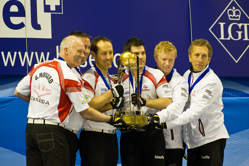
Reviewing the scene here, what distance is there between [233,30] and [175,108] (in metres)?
2.73

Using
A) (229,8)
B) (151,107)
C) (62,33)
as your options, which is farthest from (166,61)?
(229,8)

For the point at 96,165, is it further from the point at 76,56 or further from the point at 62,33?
the point at 62,33

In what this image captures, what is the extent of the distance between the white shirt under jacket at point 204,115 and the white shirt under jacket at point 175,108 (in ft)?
0.40

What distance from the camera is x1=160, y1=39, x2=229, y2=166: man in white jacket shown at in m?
3.48

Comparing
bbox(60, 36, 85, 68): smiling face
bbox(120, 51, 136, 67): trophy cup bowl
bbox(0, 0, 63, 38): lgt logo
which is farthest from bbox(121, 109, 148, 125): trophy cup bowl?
bbox(0, 0, 63, 38): lgt logo

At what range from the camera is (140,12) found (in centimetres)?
515

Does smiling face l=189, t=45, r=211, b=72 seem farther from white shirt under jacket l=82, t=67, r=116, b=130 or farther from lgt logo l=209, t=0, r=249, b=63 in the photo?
lgt logo l=209, t=0, r=249, b=63

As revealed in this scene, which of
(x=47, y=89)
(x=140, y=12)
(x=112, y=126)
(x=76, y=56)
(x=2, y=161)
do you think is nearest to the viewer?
(x=47, y=89)

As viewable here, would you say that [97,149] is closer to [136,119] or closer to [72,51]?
[136,119]

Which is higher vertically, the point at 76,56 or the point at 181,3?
the point at 181,3

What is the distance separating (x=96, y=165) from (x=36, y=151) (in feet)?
1.95

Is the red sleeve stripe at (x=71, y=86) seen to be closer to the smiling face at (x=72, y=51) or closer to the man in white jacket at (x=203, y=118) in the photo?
the smiling face at (x=72, y=51)

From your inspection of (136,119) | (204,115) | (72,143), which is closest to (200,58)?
(204,115)

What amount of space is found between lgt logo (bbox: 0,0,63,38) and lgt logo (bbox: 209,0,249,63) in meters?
2.67
